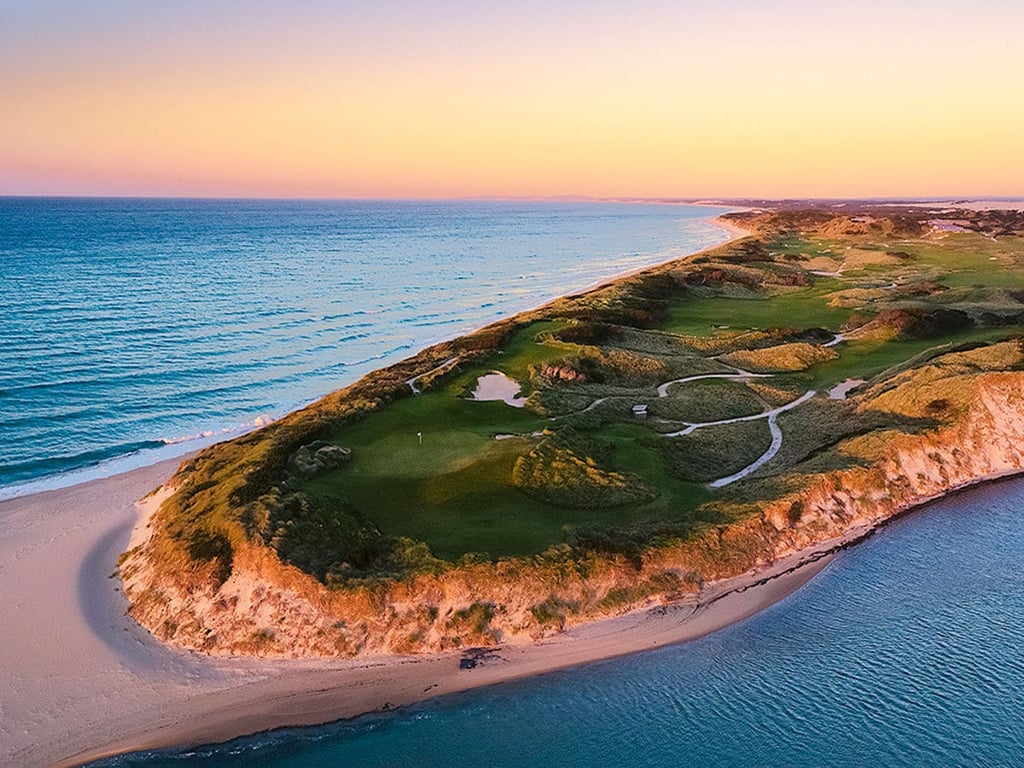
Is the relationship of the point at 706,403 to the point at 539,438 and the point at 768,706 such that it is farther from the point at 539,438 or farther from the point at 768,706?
the point at 768,706

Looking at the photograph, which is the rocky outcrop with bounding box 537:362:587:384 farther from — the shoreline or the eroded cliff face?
the shoreline

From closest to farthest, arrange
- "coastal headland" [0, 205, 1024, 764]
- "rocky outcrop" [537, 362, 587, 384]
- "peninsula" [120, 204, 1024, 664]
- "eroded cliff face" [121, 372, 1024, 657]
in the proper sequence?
"coastal headland" [0, 205, 1024, 764]
"eroded cliff face" [121, 372, 1024, 657]
"peninsula" [120, 204, 1024, 664]
"rocky outcrop" [537, 362, 587, 384]

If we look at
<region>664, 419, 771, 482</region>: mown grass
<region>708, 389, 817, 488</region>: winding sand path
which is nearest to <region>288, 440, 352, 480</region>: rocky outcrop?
<region>664, 419, 771, 482</region>: mown grass

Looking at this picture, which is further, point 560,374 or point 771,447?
point 560,374

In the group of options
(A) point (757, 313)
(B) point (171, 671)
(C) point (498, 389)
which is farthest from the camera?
(A) point (757, 313)

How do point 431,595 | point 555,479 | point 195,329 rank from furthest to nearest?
1. point 195,329
2. point 555,479
3. point 431,595

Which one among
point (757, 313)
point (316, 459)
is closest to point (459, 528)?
point (316, 459)
